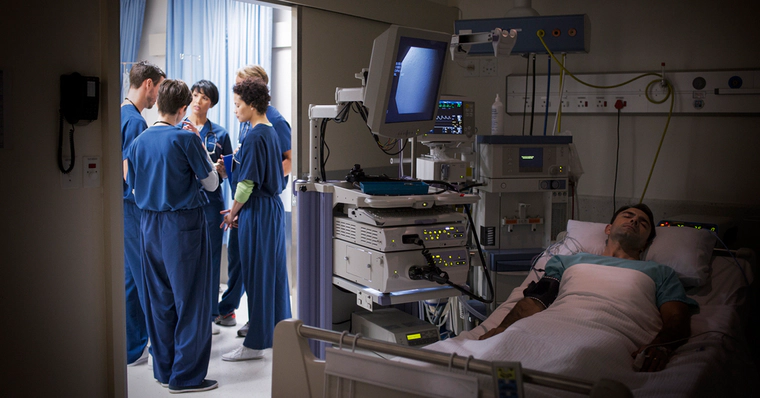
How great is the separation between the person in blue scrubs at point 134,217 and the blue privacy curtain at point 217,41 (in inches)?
48.0

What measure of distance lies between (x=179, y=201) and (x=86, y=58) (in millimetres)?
848

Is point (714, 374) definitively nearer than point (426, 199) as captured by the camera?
Yes

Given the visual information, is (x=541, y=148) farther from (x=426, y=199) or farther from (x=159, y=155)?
(x=159, y=155)

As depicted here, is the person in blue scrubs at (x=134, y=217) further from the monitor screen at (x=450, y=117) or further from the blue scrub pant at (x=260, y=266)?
the monitor screen at (x=450, y=117)

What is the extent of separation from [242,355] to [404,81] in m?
1.89

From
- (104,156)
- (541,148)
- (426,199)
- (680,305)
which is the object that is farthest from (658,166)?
(104,156)

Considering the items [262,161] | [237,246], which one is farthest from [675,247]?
[237,246]

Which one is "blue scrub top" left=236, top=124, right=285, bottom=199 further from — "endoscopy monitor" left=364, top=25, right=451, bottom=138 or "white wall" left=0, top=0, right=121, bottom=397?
"endoscopy monitor" left=364, top=25, right=451, bottom=138

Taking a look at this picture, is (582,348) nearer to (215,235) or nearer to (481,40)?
(481,40)

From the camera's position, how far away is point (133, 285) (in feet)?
11.4

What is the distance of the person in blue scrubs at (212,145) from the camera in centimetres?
405

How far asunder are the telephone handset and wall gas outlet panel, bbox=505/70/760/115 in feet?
7.69

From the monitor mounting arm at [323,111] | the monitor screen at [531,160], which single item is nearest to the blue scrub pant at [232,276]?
the monitor mounting arm at [323,111]

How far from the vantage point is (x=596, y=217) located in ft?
12.7
